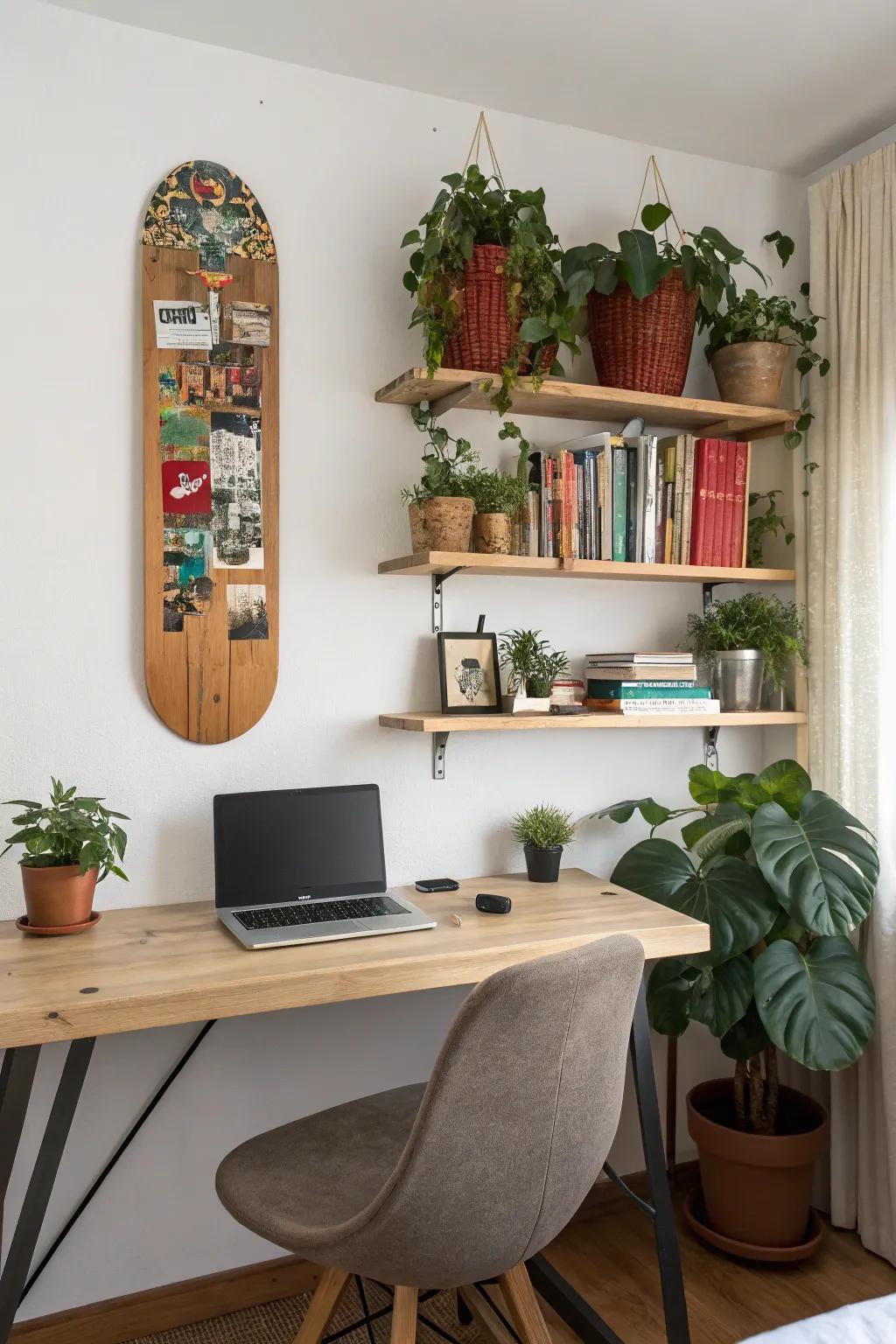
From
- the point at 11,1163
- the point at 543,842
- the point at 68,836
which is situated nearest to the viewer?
the point at 11,1163

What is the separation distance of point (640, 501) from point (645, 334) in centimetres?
37

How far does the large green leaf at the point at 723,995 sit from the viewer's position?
2.19 meters

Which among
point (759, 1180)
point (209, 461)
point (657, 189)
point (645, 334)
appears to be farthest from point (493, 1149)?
point (657, 189)

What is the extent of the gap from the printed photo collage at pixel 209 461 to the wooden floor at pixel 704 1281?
1.57 metres

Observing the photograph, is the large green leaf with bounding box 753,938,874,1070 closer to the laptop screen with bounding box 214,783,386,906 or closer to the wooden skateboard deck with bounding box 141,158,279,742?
the laptop screen with bounding box 214,783,386,906

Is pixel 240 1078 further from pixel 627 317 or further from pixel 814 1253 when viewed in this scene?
pixel 627 317

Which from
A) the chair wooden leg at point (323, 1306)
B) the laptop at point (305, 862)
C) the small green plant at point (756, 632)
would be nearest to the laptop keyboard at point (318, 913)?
the laptop at point (305, 862)

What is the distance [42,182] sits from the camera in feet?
6.76

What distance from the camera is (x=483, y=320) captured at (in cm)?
224

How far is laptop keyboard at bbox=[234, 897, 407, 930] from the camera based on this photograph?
77.2 inches

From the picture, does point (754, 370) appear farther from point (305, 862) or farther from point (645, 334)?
point (305, 862)

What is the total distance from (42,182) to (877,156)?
1849mm

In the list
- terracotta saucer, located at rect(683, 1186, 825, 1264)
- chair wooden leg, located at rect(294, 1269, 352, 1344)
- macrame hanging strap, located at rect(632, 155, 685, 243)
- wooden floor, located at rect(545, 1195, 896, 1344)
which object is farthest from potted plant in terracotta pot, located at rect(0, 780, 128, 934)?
macrame hanging strap, located at rect(632, 155, 685, 243)

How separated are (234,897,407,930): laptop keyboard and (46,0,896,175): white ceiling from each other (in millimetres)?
1749
